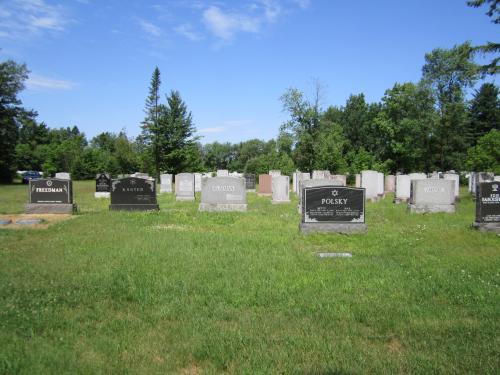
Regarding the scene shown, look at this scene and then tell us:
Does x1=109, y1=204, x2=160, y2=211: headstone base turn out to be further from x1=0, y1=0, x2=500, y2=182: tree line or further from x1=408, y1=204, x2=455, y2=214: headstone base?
x1=0, y1=0, x2=500, y2=182: tree line

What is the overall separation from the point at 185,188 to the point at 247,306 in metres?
17.8

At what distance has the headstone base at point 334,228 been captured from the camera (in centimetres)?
1088

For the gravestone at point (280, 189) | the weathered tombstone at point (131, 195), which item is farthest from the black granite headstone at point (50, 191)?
the gravestone at point (280, 189)

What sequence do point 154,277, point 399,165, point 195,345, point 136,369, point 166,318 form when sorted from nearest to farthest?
point 136,369 < point 195,345 < point 166,318 < point 154,277 < point 399,165

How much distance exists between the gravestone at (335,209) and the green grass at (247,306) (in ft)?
4.62

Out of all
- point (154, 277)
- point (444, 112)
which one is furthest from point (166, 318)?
point (444, 112)

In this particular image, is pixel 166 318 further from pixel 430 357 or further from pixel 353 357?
pixel 430 357

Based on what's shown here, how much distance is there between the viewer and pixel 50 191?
48.8 feet

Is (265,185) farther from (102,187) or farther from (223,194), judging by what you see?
(223,194)

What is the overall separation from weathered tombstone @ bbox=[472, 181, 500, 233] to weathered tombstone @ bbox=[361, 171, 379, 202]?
33.1 ft

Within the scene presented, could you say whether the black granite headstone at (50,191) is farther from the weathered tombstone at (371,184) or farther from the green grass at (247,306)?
the weathered tombstone at (371,184)

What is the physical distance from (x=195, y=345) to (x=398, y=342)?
2.01 m

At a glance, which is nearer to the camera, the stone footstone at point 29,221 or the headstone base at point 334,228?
the headstone base at point 334,228

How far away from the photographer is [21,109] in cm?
4816
